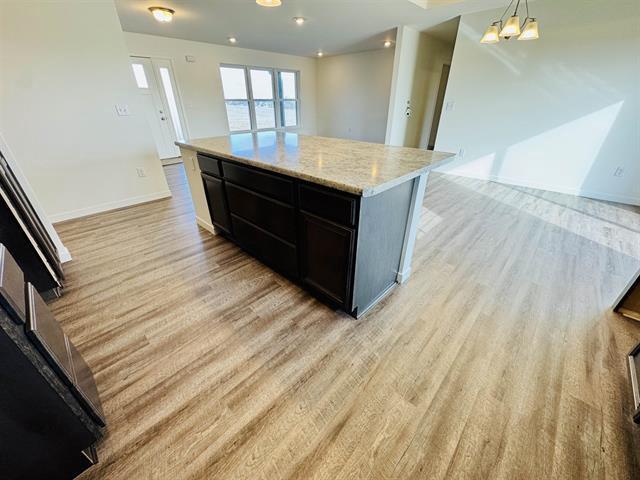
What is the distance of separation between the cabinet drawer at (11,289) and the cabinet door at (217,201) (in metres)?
1.40

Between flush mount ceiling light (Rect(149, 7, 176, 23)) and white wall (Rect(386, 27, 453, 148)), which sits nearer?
flush mount ceiling light (Rect(149, 7, 176, 23))

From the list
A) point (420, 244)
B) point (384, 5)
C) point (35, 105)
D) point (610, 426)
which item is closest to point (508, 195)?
point (420, 244)

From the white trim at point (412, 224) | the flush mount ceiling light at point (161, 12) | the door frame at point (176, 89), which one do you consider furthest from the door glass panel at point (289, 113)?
the white trim at point (412, 224)

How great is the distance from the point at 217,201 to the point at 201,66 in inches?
187

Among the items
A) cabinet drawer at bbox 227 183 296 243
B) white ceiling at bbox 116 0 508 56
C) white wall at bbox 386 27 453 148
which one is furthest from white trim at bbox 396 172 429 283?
white wall at bbox 386 27 453 148

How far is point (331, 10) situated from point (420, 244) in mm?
3316

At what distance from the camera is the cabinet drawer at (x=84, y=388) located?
0.89m

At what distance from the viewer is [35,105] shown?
2.47 m

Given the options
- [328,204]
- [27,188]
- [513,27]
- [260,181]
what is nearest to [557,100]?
[513,27]

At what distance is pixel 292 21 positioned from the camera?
12.7 ft

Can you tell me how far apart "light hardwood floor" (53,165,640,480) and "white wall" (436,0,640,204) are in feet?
5.57

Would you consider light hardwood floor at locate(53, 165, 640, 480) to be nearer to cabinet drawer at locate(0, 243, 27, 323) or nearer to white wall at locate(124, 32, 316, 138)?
cabinet drawer at locate(0, 243, 27, 323)

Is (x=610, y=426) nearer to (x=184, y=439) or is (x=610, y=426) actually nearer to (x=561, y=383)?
(x=561, y=383)

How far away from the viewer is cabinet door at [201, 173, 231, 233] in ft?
7.09
